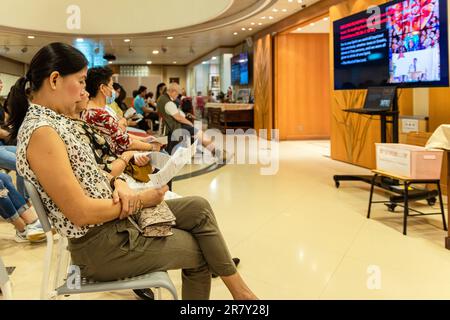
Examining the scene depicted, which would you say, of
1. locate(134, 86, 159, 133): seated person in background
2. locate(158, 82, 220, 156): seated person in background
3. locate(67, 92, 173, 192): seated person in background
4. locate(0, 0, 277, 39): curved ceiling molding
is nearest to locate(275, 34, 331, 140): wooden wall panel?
locate(0, 0, 277, 39): curved ceiling molding

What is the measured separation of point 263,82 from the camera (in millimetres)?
11414

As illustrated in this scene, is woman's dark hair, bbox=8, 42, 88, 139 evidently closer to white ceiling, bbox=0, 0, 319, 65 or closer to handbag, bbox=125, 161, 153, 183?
handbag, bbox=125, 161, 153, 183

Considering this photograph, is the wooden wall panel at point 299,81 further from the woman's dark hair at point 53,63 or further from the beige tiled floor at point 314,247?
the woman's dark hair at point 53,63

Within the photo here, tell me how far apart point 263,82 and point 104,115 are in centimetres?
899

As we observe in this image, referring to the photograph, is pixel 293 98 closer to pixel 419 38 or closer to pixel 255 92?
pixel 255 92

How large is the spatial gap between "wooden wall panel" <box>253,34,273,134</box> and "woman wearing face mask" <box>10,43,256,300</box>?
9509mm

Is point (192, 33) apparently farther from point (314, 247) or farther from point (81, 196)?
point (81, 196)

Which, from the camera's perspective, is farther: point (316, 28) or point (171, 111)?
point (316, 28)

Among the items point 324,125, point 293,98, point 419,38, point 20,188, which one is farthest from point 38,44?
point 419,38

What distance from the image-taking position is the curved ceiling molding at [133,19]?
9852 mm

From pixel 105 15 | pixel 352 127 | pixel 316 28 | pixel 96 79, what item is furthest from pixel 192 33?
pixel 96 79

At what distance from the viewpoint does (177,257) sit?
159 centimetres

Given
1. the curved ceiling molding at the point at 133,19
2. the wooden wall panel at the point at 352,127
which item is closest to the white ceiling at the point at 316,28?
the curved ceiling molding at the point at 133,19
